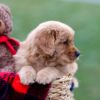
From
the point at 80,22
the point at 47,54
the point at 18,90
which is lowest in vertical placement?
the point at 18,90

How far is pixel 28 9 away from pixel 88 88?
513 mm

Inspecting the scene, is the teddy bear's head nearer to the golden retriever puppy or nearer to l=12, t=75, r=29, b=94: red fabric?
the golden retriever puppy

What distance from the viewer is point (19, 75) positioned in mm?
1123

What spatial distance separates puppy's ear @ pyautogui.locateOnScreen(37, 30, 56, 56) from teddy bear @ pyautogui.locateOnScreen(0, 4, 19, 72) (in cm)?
12

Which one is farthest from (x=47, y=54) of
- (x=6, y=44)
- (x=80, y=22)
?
(x=80, y=22)

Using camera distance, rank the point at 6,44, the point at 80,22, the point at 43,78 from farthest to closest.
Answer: the point at 80,22
the point at 6,44
the point at 43,78

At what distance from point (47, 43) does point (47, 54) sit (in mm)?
31

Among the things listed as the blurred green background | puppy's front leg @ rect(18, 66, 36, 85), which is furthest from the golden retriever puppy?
the blurred green background

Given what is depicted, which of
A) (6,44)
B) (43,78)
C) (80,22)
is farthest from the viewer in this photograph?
(80,22)

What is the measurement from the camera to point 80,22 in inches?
83.7

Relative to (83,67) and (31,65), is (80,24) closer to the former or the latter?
(83,67)

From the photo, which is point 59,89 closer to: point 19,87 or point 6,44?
point 19,87

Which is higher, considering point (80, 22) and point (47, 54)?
point (80, 22)

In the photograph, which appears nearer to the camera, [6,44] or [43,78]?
[43,78]
